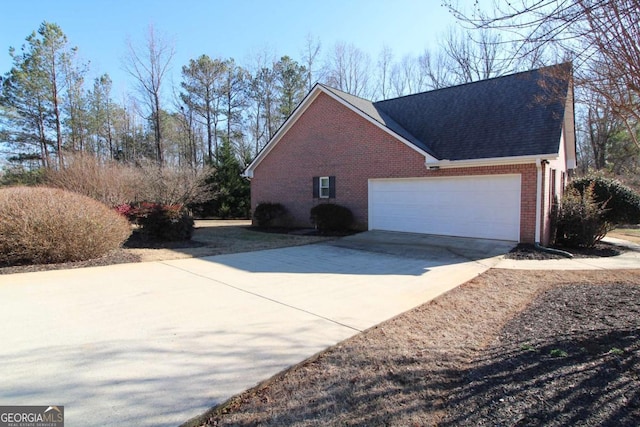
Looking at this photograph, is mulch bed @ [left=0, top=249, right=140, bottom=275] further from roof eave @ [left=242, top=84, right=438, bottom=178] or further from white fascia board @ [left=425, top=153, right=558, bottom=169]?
white fascia board @ [left=425, top=153, right=558, bottom=169]

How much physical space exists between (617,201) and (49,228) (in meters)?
16.8

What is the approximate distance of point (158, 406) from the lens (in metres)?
2.63

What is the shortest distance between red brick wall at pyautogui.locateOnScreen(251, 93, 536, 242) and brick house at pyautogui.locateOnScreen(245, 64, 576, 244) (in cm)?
4

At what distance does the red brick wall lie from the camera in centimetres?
1151

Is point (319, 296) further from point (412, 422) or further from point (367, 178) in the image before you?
point (367, 178)

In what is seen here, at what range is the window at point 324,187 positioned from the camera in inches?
604

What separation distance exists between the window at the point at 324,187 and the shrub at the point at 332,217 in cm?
122

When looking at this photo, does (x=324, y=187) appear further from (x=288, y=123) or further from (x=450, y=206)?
(x=450, y=206)

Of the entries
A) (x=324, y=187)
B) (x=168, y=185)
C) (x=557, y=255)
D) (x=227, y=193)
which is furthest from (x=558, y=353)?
(x=227, y=193)

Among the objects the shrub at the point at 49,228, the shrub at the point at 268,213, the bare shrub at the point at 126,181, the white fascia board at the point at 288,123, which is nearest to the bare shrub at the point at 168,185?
the bare shrub at the point at 126,181

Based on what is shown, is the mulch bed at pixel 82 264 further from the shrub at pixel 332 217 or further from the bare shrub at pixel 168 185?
the bare shrub at pixel 168 185

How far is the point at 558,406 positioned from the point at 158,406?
3.03 m

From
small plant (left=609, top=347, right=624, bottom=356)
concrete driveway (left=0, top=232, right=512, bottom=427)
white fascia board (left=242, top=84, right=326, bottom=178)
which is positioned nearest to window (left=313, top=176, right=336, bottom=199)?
white fascia board (left=242, top=84, right=326, bottom=178)

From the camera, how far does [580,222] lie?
10.8m
